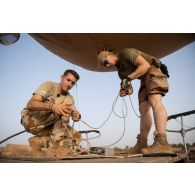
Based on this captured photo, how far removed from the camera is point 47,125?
148cm

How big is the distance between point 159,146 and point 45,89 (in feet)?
2.31

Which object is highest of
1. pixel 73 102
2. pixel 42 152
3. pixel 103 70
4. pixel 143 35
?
pixel 143 35

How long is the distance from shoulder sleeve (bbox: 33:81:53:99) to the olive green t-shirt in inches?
16.2

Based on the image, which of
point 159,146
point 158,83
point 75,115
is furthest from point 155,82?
point 75,115

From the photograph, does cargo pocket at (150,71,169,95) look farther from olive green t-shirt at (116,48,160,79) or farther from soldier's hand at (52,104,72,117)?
soldier's hand at (52,104,72,117)

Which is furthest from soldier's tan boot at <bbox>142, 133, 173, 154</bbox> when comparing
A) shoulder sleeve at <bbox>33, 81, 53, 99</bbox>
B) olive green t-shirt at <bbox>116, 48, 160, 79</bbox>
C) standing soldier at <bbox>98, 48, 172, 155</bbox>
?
shoulder sleeve at <bbox>33, 81, 53, 99</bbox>

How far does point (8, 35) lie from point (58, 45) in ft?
1.16

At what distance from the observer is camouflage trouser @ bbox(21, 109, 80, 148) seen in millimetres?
1443

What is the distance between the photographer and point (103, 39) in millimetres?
1544

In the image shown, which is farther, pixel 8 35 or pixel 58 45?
pixel 58 45

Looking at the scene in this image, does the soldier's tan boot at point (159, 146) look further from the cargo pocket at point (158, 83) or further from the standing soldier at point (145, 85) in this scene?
the cargo pocket at point (158, 83)

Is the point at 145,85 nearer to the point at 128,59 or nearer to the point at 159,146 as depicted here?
the point at 128,59
